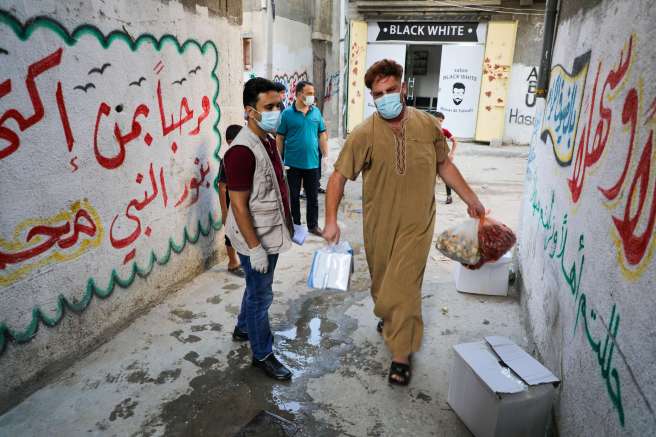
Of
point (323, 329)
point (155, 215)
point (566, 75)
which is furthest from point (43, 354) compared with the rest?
point (566, 75)

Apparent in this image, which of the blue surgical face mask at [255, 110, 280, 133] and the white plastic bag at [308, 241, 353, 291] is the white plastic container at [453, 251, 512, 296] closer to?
the white plastic bag at [308, 241, 353, 291]

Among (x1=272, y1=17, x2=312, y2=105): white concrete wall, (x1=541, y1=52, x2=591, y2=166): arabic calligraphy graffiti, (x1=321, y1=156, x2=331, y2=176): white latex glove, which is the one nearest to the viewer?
(x1=541, y1=52, x2=591, y2=166): arabic calligraphy graffiti

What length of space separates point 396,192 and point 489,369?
1146 millimetres

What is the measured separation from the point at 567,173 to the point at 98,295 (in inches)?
130

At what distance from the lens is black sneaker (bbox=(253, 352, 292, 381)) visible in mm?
2918

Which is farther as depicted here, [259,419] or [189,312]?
[189,312]

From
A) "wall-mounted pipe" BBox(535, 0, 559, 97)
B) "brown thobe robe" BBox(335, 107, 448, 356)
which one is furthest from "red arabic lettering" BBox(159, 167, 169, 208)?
"wall-mounted pipe" BBox(535, 0, 559, 97)

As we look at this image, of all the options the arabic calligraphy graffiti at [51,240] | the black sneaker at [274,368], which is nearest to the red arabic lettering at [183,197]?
the arabic calligraphy graffiti at [51,240]

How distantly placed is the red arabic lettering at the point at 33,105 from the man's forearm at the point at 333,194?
1778 mm

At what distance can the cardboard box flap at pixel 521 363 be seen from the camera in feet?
7.39

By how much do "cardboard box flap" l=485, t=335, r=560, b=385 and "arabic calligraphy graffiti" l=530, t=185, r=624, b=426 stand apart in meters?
0.27

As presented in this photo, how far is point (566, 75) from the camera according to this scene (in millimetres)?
3289

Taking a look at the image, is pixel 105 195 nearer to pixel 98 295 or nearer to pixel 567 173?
pixel 98 295

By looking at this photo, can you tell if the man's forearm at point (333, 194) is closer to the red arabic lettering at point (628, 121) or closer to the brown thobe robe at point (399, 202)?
the brown thobe robe at point (399, 202)
